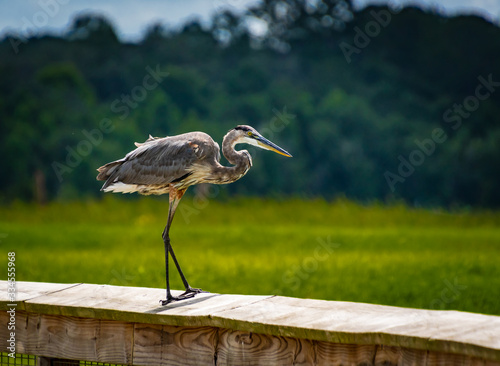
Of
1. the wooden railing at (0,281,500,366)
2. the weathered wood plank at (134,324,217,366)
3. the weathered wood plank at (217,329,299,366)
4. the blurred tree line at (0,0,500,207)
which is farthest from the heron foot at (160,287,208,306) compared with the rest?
the blurred tree line at (0,0,500,207)

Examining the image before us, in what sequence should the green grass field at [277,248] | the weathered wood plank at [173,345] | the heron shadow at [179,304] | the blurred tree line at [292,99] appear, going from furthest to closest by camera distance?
1. the blurred tree line at [292,99]
2. the green grass field at [277,248]
3. the heron shadow at [179,304]
4. the weathered wood plank at [173,345]

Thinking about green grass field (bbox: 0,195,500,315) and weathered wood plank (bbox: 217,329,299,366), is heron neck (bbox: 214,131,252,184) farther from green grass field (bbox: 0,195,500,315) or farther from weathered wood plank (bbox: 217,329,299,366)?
green grass field (bbox: 0,195,500,315)

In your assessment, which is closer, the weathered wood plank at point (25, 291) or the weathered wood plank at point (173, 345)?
the weathered wood plank at point (173, 345)

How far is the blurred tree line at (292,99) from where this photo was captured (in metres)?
40.1

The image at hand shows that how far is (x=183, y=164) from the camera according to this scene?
5.97 meters

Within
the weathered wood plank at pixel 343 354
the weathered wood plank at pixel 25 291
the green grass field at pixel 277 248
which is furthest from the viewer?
the green grass field at pixel 277 248

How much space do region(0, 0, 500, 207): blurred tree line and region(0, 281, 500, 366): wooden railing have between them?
30.8 metres

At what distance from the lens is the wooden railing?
3960mm

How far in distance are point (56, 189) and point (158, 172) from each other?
3551 centimetres

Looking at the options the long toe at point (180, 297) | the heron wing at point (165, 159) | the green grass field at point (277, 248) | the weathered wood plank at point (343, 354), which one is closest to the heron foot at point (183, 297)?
the long toe at point (180, 297)

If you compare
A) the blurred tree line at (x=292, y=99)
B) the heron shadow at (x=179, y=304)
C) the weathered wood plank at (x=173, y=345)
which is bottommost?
the weathered wood plank at (x=173, y=345)

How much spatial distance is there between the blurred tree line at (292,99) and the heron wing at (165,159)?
2969cm

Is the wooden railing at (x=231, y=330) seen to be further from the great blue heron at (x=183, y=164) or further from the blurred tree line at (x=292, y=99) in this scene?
the blurred tree line at (x=292, y=99)

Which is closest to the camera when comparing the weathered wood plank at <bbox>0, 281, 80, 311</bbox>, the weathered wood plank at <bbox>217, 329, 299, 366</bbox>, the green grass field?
the weathered wood plank at <bbox>217, 329, 299, 366</bbox>
